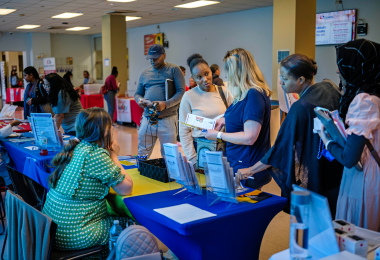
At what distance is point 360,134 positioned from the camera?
152 centimetres

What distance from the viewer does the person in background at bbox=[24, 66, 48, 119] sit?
4.93m

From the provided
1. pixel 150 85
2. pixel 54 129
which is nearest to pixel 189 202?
pixel 54 129

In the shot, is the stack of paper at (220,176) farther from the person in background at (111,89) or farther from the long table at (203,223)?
the person in background at (111,89)

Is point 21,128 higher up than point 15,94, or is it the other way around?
point 15,94

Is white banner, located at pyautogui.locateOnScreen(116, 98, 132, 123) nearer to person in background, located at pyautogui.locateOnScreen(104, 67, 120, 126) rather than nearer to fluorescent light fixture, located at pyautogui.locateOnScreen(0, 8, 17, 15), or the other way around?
person in background, located at pyautogui.locateOnScreen(104, 67, 120, 126)

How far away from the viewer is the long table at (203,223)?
1.77 metres

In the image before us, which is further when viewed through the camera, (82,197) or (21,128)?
(21,128)

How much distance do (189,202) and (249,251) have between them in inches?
17.3

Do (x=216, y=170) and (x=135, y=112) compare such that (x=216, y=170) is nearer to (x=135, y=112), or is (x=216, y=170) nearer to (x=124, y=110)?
(x=135, y=112)

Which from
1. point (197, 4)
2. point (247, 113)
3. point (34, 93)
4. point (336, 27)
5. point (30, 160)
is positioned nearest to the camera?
point (247, 113)

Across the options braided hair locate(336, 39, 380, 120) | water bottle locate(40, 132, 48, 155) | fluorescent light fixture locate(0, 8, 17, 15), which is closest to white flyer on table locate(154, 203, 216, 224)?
braided hair locate(336, 39, 380, 120)

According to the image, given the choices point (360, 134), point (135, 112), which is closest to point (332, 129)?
point (360, 134)

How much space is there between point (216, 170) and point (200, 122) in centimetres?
76

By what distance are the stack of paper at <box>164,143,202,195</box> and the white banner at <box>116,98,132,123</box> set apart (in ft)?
26.0
